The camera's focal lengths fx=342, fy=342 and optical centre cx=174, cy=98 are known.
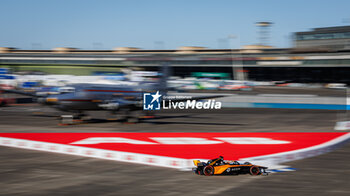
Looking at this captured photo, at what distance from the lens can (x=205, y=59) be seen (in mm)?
84562

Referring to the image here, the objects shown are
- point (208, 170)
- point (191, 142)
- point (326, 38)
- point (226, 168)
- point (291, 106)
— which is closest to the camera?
point (226, 168)

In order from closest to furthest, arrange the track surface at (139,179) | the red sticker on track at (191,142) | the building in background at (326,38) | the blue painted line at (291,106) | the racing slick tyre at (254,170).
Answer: the track surface at (139,179) → the racing slick tyre at (254,170) → the red sticker on track at (191,142) → the blue painted line at (291,106) → the building in background at (326,38)

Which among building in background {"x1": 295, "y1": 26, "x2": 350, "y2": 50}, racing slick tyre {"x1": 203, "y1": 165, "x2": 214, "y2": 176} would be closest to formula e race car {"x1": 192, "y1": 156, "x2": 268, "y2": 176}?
racing slick tyre {"x1": 203, "y1": 165, "x2": 214, "y2": 176}

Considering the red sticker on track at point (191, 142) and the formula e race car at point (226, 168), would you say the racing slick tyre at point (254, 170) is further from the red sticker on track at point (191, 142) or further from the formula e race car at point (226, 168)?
the red sticker on track at point (191, 142)

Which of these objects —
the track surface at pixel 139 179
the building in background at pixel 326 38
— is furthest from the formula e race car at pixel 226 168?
the building in background at pixel 326 38

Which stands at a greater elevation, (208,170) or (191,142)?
(191,142)

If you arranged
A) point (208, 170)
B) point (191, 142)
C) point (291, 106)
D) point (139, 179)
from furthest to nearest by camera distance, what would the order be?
1. point (291, 106)
2. point (191, 142)
3. point (139, 179)
4. point (208, 170)

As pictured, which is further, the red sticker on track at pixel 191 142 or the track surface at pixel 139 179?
the red sticker on track at pixel 191 142

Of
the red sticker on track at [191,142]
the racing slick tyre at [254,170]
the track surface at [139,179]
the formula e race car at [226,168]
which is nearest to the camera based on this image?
the track surface at [139,179]

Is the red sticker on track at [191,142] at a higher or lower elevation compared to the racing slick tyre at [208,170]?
higher

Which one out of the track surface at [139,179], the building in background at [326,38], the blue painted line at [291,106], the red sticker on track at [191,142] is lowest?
the track surface at [139,179]

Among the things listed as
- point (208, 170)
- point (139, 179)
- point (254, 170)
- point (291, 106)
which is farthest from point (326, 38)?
point (139, 179)

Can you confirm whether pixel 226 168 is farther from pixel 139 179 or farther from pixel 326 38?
pixel 326 38

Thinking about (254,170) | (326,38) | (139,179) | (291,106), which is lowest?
(139,179)
